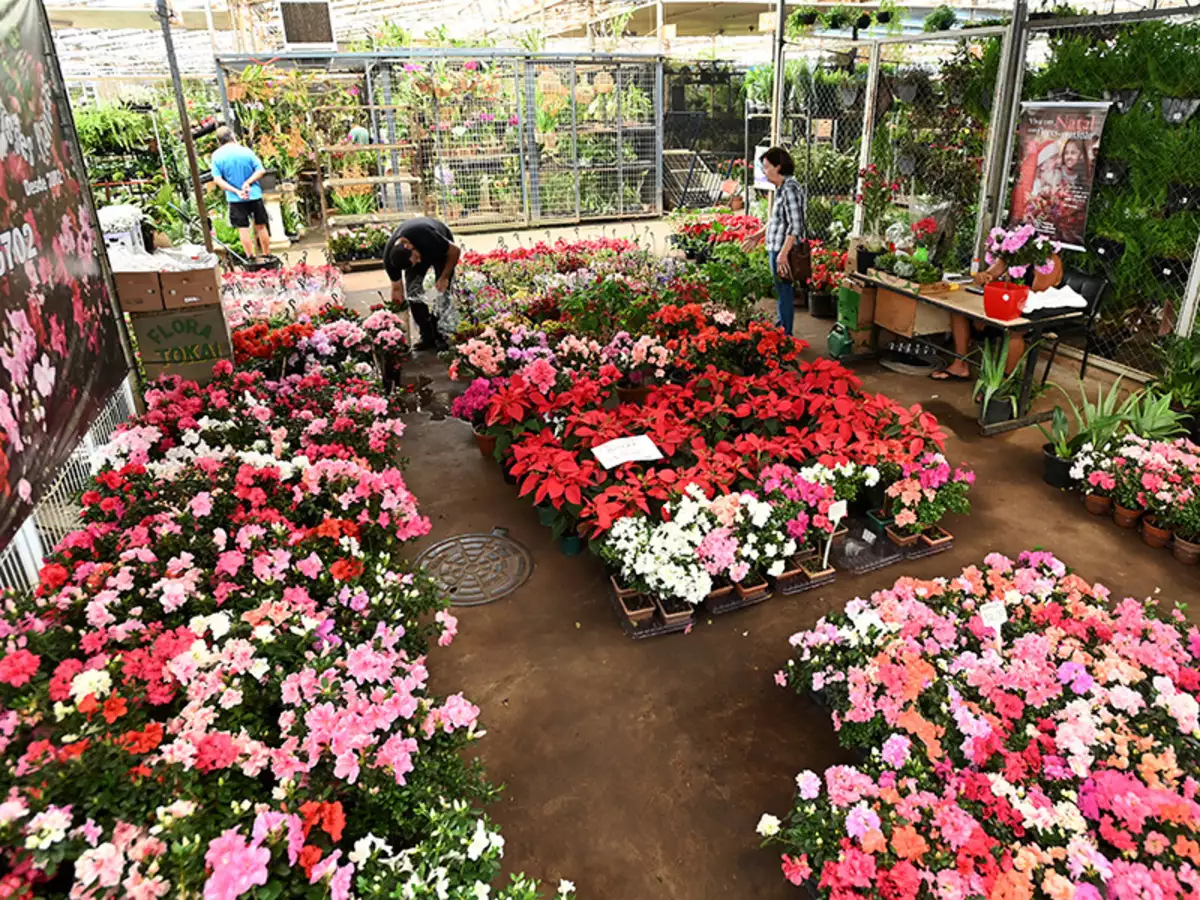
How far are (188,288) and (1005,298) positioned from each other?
525 cm

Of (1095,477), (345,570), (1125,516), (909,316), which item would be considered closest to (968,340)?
(909,316)

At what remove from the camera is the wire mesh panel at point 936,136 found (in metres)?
7.41

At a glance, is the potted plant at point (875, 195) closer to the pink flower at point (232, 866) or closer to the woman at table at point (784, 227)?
the woman at table at point (784, 227)

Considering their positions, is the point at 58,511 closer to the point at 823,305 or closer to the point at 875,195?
the point at 823,305

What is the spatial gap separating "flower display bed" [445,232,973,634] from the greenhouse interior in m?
0.03

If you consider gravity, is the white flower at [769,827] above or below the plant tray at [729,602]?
above

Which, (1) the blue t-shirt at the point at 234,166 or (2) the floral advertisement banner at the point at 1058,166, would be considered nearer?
(2) the floral advertisement banner at the point at 1058,166

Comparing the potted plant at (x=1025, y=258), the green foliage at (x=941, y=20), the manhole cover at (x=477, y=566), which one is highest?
the green foliage at (x=941, y=20)

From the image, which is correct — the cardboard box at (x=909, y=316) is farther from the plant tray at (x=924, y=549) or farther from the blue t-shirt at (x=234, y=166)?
the blue t-shirt at (x=234, y=166)

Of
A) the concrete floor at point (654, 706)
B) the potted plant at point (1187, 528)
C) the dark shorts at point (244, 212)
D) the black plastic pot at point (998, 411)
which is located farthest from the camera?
the dark shorts at point (244, 212)

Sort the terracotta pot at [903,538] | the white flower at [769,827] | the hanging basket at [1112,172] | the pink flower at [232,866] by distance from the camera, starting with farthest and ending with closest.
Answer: the hanging basket at [1112,172], the terracotta pot at [903,538], the white flower at [769,827], the pink flower at [232,866]

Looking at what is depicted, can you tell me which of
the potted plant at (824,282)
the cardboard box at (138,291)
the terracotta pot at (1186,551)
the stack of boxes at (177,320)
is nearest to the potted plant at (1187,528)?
the terracotta pot at (1186,551)

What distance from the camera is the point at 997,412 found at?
18.3 feet

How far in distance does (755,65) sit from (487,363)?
38.7 ft
